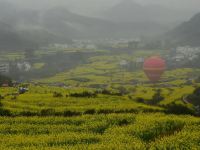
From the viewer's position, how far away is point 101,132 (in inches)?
2549

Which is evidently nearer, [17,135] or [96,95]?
[17,135]

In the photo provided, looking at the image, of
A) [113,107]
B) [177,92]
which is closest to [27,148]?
[113,107]

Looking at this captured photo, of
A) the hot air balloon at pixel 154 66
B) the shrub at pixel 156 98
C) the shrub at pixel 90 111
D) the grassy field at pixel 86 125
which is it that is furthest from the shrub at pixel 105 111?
the hot air balloon at pixel 154 66

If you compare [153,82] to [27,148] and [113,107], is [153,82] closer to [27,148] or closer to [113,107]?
[113,107]

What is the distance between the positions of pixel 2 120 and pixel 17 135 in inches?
361

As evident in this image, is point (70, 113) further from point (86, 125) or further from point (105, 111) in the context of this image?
point (86, 125)

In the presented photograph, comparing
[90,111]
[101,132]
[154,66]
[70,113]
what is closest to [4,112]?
[70,113]

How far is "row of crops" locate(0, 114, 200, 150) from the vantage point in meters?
54.9

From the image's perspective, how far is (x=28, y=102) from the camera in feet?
287

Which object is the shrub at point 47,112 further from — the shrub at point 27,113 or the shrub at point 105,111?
the shrub at point 105,111

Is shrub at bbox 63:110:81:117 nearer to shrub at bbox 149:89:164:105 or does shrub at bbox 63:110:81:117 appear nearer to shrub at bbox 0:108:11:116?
shrub at bbox 0:108:11:116

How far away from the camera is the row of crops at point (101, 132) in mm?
54875

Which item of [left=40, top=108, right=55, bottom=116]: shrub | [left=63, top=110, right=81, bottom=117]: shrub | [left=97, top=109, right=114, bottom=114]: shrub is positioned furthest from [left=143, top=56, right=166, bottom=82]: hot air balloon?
[left=40, top=108, right=55, bottom=116]: shrub

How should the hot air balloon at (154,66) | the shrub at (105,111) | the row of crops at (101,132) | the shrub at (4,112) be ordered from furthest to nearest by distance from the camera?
the hot air balloon at (154,66) < the shrub at (105,111) < the shrub at (4,112) < the row of crops at (101,132)
